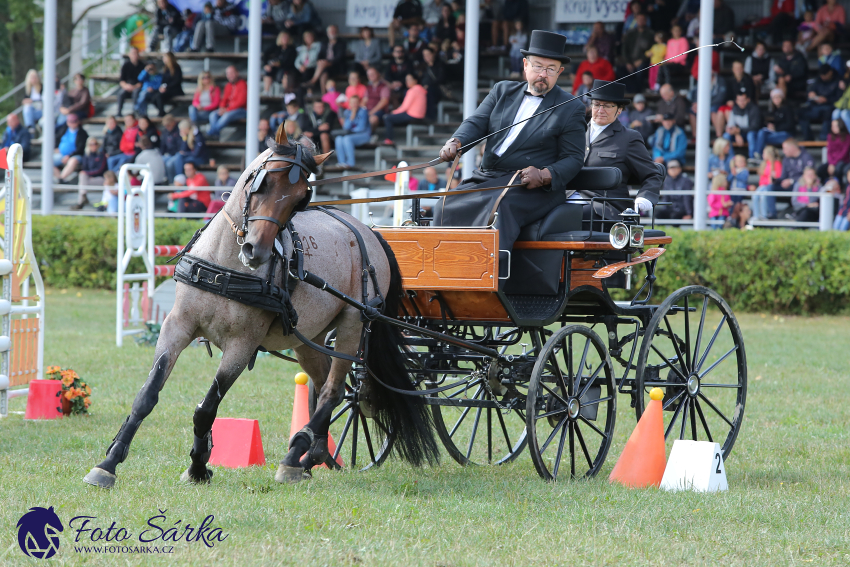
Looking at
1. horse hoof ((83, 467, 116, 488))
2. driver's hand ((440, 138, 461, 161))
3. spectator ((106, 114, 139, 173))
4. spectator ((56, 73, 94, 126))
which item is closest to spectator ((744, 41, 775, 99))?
spectator ((106, 114, 139, 173))

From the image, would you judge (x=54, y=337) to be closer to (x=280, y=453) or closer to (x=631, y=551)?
(x=280, y=453)

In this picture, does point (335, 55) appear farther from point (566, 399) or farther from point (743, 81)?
point (566, 399)

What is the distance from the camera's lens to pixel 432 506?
4867 mm

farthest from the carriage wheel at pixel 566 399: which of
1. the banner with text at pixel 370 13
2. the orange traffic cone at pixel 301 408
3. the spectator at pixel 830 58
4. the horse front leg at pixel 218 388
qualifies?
the banner with text at pixel 370 13

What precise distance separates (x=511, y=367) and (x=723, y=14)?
14.0m

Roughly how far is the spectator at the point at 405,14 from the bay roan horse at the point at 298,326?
16009 millimetres

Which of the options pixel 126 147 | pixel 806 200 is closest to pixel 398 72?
pixel 126 147

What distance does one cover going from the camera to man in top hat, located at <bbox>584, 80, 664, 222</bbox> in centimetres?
680

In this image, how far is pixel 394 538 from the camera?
4.25 m

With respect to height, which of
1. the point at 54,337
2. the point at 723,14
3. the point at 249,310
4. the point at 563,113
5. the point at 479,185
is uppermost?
the point at 723,14

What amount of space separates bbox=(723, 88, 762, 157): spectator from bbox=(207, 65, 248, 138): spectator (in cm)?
899

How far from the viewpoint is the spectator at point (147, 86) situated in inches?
830

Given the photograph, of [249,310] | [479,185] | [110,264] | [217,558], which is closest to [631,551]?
[217,558]

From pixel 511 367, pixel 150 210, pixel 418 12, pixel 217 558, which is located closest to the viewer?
pixel 217 558
